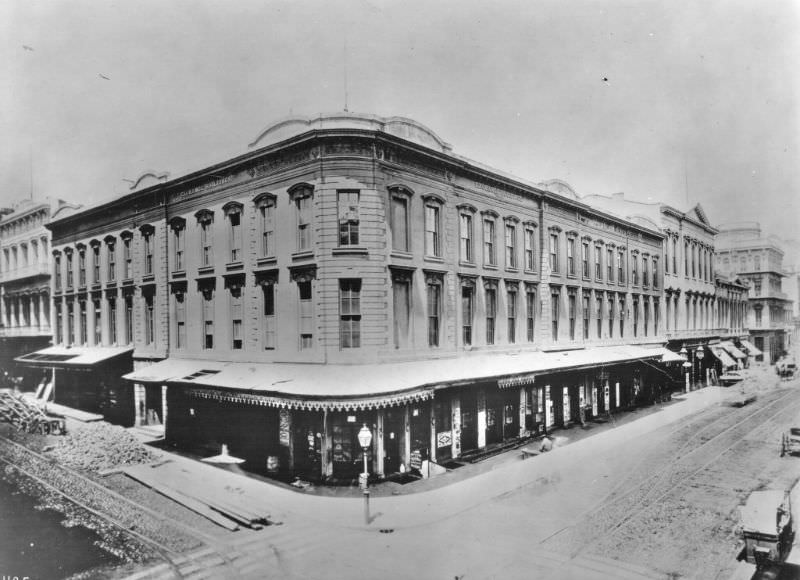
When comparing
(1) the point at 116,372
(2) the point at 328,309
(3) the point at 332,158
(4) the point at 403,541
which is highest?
(3) the point at 332,158

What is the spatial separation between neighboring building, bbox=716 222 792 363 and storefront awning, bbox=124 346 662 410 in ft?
83.6

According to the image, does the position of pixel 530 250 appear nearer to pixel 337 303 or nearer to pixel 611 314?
pixel 611 314

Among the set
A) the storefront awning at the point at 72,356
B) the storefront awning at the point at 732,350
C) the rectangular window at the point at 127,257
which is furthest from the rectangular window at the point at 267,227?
the storefront awning at the point at 732,350

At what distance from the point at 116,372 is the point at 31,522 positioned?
13.0 m

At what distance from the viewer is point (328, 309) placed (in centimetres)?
1689

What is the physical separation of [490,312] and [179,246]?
13743 millimetres

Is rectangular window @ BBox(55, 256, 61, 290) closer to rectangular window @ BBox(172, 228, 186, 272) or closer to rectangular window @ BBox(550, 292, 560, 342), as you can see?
rectangular window @ BBox(172, 228, 186, 272)

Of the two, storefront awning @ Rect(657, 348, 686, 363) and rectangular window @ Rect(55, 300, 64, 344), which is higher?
rectangular window @ Rect(55, 300, 64, 344)

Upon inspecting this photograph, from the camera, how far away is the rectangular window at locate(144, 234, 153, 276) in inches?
920

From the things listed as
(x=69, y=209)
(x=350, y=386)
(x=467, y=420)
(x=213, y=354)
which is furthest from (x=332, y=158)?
(x=69, y=209)

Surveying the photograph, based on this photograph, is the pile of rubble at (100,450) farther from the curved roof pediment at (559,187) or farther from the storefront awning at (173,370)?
the curved roof pediment at (559,187)

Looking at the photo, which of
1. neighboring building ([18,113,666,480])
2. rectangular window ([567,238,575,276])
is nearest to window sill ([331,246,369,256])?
neighboring building ([18,113,666,480])

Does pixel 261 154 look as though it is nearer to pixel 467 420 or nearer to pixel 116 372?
pixel 467 420

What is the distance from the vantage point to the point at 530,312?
25.0 m
